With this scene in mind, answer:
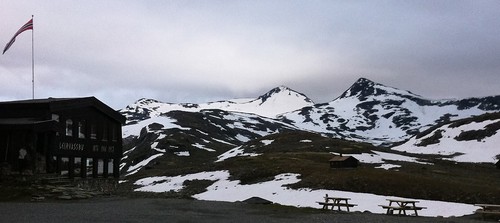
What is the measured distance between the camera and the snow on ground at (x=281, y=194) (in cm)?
3978

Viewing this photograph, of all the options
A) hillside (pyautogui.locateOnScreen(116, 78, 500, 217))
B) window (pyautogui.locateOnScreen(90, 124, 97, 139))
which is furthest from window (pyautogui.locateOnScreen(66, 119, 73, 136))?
hillside (pyautogui.locateOnScreen(116, 78, 500, 217))

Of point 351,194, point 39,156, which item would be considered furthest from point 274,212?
point 39,156

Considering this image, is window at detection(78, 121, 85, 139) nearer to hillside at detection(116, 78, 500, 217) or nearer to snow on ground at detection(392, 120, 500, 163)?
hillside at detection(116, 78, 500, 217)

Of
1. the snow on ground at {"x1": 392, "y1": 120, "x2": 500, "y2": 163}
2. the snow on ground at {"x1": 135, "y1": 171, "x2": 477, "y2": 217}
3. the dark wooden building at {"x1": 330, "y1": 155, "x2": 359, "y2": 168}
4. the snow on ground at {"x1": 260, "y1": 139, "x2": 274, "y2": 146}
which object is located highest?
the snow on ground at {"x1": 260, "y1": 139, "x2": 274, "y2": 146}

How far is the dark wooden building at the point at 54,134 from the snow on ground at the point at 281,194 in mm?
12747

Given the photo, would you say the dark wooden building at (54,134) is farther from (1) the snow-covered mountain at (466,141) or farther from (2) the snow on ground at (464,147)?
(1) the snow-covered mountain at (466,141)

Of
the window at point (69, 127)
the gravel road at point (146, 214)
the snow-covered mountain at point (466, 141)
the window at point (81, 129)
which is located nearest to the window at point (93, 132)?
the window at point (81, 129)

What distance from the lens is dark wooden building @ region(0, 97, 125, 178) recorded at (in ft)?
125

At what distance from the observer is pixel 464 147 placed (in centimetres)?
14888

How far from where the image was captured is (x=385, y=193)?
4891 cm

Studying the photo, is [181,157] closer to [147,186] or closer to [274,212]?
[147,186]

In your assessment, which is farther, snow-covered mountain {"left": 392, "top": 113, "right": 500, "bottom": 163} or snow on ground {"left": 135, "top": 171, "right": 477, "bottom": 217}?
snow-covered mountain {"left": 392, "top": 113, "right": 500, "bottom": 163}

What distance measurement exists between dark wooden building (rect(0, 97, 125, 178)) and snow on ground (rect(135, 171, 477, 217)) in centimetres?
1275

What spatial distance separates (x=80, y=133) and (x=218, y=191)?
19.7 meters
